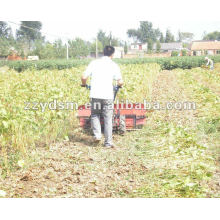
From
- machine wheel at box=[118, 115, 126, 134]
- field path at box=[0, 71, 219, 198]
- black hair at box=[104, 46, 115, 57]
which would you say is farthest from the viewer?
machine wheel at box=[118, 115, 126, 134]

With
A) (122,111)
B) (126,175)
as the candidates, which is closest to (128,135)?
(122,111)

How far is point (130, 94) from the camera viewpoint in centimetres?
785

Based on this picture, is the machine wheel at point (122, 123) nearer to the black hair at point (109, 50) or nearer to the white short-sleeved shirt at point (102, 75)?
the white short-sleeved shirt at point (102, 75)

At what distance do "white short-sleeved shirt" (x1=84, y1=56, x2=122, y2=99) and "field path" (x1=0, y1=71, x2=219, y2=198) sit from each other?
0.89 meters

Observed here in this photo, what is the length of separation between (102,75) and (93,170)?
155 centimetres

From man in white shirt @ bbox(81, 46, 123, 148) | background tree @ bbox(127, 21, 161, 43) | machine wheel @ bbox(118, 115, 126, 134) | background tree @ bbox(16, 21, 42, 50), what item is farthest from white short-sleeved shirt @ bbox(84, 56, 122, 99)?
background tree @ bbox(127, 21, 161, 43)

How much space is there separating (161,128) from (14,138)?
298 centimetres

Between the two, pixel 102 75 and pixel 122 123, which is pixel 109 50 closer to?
pixel 102 75

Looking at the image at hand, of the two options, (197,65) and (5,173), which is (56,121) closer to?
(5,173)

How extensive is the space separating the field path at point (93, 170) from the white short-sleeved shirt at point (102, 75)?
2.91 ft

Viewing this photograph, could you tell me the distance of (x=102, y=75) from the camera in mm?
4742

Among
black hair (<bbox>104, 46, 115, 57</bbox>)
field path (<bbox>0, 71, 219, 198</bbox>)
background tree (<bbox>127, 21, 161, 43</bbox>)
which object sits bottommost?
field path (<bbox>0, 71, 219, 198</bbox>)

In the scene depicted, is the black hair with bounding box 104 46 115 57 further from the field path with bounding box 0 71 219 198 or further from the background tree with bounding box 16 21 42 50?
the background tree with bounding box 16 21 42 50

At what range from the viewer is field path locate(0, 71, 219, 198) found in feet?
10.5
